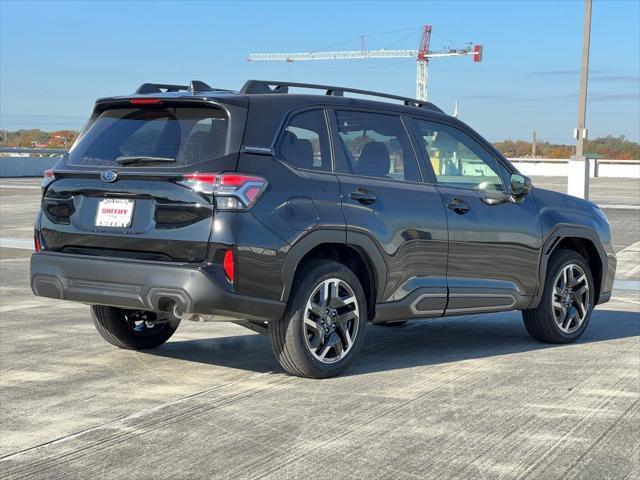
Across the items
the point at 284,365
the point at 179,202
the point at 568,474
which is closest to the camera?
the point at 568,474

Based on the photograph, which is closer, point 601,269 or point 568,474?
point 568,474

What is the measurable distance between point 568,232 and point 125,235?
3.70 metres

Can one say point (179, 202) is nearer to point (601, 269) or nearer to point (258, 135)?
point (258, 135)

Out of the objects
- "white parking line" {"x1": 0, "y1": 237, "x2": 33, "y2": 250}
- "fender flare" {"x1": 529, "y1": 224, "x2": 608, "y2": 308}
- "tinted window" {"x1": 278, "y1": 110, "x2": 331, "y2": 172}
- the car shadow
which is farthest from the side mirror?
"white parking line" {"x1": 0, "y1": 237, "x2": 33, "y2": 250}

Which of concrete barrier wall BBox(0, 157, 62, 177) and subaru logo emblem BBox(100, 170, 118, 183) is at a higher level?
subaru logo emblem BBox(100, 170, 118, 183)

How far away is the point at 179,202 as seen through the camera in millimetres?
5934

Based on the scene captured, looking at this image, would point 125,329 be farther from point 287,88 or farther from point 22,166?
point 22,166

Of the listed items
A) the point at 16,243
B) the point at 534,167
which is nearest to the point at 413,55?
the point at 534,167

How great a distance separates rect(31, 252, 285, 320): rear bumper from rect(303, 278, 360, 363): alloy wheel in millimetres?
318

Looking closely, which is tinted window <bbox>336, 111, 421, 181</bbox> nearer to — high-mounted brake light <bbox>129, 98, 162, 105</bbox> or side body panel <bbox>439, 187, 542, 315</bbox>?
side body panel <bbox>439, 187, 542, 315</bbox>

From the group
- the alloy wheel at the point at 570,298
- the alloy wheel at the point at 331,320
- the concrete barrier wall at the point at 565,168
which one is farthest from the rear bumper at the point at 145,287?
the concrete barrier wall at the point at 565,168

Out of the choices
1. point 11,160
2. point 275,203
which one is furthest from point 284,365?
point 11,160

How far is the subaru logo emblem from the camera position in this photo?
6141 mm

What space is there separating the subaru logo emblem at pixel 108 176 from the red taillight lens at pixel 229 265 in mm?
852
